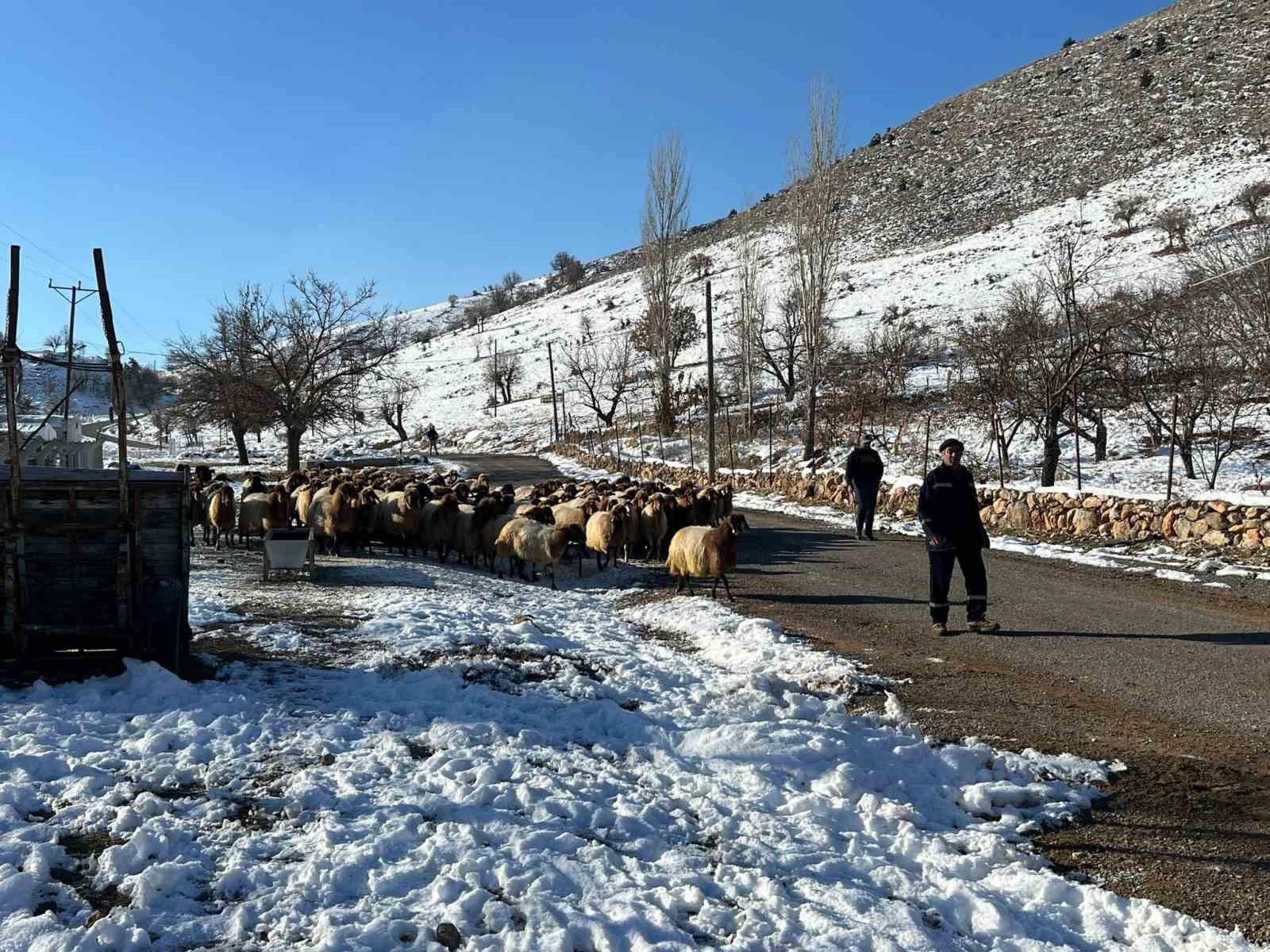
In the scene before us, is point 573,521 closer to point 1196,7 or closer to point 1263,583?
point 1263,583

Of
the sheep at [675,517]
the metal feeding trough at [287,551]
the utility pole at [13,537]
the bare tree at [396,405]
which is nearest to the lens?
the utility pole at [13,537]

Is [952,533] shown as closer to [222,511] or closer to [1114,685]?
[1114,685]

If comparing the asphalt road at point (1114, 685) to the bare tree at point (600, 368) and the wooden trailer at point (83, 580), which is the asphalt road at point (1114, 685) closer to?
the wooden trailer at point (83, 580)

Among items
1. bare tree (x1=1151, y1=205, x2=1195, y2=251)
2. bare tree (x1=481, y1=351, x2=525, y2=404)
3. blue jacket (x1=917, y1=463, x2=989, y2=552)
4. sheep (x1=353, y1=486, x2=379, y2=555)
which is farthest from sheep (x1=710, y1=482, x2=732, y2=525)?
bare tree (x1=481, y1=351, x2=525, y2=404)

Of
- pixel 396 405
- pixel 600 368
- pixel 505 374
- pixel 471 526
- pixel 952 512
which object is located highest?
pixel 505 374

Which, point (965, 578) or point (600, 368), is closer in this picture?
point (965, 578)

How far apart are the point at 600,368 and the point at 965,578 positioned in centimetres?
6063

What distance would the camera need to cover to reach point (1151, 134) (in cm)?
6675

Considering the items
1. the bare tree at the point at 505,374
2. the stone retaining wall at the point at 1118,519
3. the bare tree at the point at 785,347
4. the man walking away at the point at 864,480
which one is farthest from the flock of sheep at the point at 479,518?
the bare tree at the point at 505,374

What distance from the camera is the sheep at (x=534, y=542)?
13.2m

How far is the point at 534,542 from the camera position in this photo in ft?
43.9

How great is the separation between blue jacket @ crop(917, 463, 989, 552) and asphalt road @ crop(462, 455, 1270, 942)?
0.91m

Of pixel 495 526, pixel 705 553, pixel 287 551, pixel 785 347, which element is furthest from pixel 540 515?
pixel 785 347

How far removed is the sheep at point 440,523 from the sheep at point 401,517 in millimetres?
156
